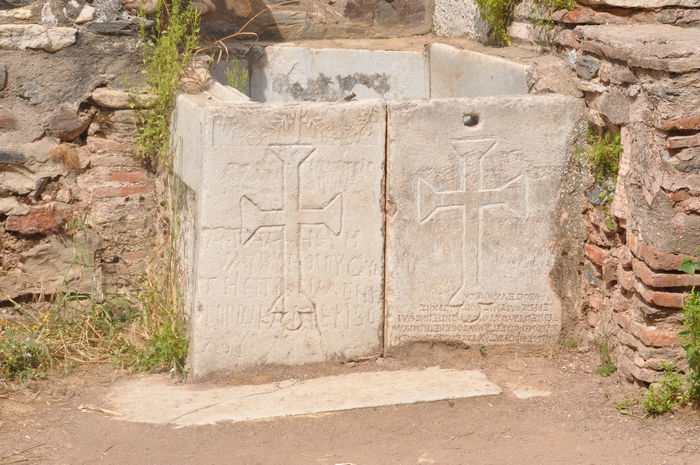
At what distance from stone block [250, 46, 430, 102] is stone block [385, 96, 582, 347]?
1715mm

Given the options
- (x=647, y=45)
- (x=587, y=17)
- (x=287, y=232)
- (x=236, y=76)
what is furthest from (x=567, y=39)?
(x=236, y=76)

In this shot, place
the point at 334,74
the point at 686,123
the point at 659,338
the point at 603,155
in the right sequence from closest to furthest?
the point at 686,123 < the point at 659,338 < the point at 603,155 < the point at 334,74

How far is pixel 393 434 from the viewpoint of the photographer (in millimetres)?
3838

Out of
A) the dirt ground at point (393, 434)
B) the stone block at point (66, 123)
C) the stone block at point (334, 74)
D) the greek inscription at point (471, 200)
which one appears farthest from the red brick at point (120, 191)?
the greek inscription at point (471, 200)

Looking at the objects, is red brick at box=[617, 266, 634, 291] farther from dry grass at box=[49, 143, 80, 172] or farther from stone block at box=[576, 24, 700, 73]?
dry grass at box=[49, 143, 80, 172]

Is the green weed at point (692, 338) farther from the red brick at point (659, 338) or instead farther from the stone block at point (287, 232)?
the stone block at point (287, 232)

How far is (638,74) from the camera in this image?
155 inches

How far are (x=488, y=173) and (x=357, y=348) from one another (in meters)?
1.01

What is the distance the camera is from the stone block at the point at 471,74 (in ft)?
15.8

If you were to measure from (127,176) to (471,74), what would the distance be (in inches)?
78.4

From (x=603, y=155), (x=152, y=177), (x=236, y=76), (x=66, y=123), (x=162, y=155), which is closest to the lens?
(x=603, y=155)

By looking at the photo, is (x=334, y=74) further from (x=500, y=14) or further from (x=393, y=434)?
(x=393, y=434)

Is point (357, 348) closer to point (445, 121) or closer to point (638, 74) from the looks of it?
point (445, 121)

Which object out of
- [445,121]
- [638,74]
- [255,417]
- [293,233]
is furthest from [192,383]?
[638,74]
